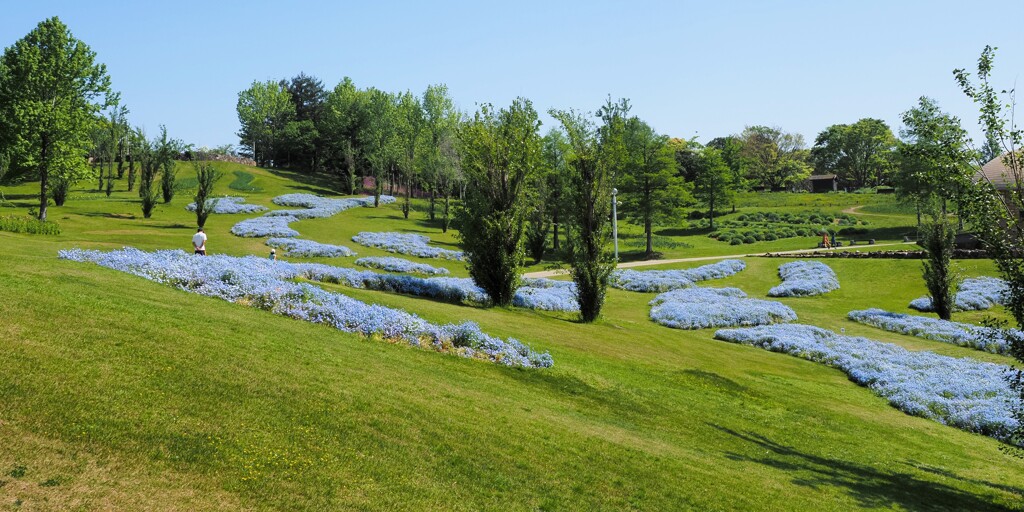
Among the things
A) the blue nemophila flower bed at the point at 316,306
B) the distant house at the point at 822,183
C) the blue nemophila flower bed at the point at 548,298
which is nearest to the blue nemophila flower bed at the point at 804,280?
the blue nemophila flower bed at the point at 548,298

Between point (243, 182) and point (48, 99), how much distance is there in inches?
1715

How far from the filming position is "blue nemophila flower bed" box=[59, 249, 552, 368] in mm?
18219

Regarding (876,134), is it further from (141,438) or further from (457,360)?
(141,438)

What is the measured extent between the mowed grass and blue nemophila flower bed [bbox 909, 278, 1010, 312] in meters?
21.5

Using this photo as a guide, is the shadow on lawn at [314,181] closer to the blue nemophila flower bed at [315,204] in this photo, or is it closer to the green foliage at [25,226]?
the blue nemophila flower bed at [315,204]

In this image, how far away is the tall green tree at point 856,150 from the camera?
5389 inches

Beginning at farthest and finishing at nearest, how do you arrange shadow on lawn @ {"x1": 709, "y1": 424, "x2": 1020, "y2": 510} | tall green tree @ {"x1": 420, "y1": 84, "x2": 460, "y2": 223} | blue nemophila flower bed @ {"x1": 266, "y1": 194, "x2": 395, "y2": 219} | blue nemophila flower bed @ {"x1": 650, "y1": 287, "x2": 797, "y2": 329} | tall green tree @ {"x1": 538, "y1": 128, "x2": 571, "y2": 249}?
tall green tree @ {"x1": 420, "y1": 84, "x2": 460, "y2": 223} < blue nemophila flower bed @ {"x1": 266, "y1": 194, "x2": 395, "y2": 219} < tall green tree @ {"x1": 538, "y1": 128, "x2": 571, "y2": 249} < blue nemophila flower bed @ {"x1": 650, "y1": 287, "x2": 797, "y2": 329} < shadow on lawn @ {"x1": 709, "y1": 424, "x2": 1020, "y2": 510}

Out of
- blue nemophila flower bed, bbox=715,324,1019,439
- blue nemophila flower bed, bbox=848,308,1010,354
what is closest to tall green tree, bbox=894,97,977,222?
blue nemophila flower bed, bbox=715,324,1019,439

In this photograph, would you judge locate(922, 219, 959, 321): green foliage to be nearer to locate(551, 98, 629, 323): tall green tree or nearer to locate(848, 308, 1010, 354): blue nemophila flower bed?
locate(848, 308, 1010, 354): blue nemophila flower bed

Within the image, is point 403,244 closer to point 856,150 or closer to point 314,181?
point 314,181

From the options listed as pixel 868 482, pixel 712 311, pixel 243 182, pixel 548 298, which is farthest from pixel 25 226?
pixel 243 182

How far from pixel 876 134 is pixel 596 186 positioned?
435ft

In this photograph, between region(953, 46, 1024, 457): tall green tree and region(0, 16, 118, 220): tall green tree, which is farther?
region(0, 16, 118, 220): tall green tree

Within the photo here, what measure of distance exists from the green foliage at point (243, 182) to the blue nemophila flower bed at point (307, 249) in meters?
44.5
